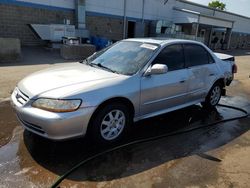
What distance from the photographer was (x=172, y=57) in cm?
470

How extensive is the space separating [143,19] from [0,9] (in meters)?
14.7

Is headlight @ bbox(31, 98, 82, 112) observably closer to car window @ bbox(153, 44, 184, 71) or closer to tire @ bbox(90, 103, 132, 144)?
tire @ bbox(90, 103, 132, 144)

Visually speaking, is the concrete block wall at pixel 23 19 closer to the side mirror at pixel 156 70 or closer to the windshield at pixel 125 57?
the windshield at pixel 125 57

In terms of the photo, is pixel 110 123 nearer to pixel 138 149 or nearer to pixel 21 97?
pixel 138 149

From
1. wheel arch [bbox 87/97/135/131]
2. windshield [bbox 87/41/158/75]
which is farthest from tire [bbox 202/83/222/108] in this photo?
wheel arch [bbox 87/97/135/131]

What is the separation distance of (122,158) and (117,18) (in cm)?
2202

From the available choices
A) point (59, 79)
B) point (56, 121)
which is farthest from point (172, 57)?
point (56, 121)

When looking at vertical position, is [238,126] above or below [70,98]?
below

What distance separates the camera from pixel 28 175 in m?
3.09

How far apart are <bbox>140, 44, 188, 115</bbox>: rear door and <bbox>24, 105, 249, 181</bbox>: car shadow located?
472mm

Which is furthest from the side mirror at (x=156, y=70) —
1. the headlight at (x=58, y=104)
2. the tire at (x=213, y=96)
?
the tire at (x=213, y=96)

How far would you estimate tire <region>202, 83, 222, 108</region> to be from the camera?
5802 mm

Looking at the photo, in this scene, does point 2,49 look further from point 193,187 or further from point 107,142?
point 193,187

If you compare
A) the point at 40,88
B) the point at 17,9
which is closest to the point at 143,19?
the point at 17,9
